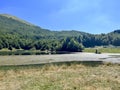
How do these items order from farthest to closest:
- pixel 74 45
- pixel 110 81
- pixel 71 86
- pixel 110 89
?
pixel 74 45
pixel 110 81
pixel 71 86
pixel 110 89

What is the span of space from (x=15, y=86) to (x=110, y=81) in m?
8.67

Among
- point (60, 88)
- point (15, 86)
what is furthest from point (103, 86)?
point (15, 86)

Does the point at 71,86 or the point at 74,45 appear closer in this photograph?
the point at 71,86

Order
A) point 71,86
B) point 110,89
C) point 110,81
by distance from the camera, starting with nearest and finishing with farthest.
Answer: point 110,89, point 71,86, point 110,81

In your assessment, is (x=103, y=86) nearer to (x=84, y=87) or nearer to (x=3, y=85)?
(x=84, y=87)

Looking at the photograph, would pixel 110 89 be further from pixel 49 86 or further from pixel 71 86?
pixel 49 86

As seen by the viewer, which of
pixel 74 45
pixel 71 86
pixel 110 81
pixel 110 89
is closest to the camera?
pixel 110 89

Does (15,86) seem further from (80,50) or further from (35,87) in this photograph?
(80,50)

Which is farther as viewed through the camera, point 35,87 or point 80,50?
point 80,50

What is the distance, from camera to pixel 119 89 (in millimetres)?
21422

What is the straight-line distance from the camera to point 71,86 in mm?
22734

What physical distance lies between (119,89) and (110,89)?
72cm

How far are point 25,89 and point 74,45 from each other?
175 m

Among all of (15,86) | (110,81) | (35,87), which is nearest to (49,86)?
(35,87)
